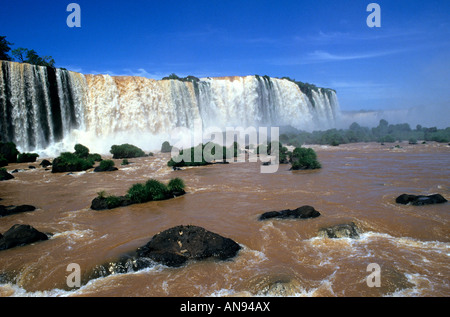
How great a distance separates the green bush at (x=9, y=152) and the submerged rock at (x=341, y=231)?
2372 centimetres

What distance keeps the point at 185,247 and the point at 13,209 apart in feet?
22.4

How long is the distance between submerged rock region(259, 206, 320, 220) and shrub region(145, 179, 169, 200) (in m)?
4.06

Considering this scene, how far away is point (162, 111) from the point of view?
3559 centimetres

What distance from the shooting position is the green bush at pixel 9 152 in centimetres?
2149

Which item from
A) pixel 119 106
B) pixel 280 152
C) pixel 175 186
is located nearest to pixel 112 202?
pixel 175 186

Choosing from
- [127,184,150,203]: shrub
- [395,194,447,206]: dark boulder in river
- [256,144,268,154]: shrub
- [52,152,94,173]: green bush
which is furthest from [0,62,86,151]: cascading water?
[395,194,447,206]: dark boulder in river

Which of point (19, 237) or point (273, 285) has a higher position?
point (19, 237)

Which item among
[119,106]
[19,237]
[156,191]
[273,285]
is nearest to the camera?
[273,285]

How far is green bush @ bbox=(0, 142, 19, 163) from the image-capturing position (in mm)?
21491

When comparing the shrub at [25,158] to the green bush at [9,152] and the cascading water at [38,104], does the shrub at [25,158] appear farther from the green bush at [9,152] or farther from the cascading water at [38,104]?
the cascading water at [38,104]

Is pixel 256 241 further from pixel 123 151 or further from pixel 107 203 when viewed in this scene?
pixel 123 151

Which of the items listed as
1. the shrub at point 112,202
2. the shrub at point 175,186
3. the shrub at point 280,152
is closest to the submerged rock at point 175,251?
the shrub at point 112,202

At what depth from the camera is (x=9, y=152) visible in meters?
21.7

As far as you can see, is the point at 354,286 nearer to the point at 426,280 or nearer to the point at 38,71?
the point at 426,280
